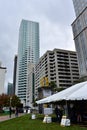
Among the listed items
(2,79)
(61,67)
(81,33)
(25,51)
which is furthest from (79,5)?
(25,51)

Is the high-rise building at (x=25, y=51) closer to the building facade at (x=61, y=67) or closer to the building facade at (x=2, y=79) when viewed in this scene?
the building facade at (x=61, y=67)

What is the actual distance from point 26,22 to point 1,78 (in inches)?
4462

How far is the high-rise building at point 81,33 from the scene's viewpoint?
83369mm

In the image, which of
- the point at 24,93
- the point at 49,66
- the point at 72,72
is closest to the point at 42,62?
the point at 49,66

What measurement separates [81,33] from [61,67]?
Result: 2713 centimetres

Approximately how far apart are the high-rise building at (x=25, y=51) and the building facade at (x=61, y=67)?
5968cm

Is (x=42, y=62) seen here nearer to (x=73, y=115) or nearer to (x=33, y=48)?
(x=33, y=48)

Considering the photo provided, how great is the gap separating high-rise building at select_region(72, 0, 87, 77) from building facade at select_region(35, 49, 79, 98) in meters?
18.7

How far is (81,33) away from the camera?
8812 cm

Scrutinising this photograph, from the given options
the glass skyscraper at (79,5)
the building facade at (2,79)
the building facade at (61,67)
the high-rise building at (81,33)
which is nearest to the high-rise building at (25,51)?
the building facade at (61,67)

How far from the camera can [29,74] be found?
16000cm

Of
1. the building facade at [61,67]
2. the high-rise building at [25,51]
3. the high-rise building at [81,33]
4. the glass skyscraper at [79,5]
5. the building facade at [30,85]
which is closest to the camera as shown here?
the high-rise building at [81,33]

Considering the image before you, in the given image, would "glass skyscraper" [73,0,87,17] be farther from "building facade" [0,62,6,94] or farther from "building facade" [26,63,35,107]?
"building facade" [26,63,35,107]

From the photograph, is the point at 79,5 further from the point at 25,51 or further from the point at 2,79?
the point at 25,51
